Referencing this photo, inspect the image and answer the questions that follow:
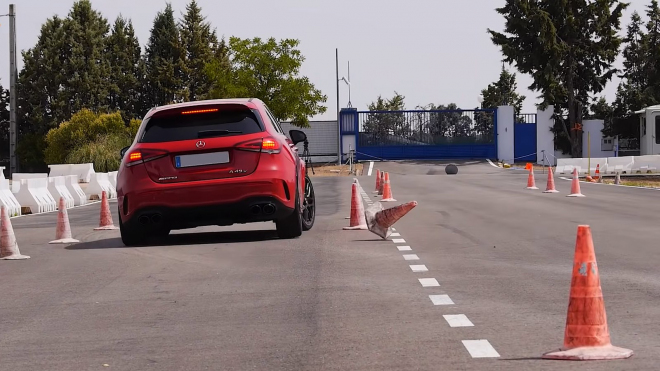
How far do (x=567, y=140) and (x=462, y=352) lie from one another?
75.7 meters

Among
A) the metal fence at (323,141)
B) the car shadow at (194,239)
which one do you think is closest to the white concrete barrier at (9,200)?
the car shadow at (194,239)

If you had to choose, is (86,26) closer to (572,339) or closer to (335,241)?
(335,241)

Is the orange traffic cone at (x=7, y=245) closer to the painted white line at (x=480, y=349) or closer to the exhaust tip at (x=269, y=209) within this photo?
the exhaust tip at (x=269, y=209)

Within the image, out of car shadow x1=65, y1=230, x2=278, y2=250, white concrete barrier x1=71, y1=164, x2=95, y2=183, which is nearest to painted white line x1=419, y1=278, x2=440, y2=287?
car shadow x1=65, y1=230, x2=278, y2=250

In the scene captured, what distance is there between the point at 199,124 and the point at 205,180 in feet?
2.50

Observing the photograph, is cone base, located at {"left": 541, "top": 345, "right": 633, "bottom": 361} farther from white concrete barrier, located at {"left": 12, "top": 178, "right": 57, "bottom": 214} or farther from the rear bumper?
white concrete barrier, located at {"left": 12, "top": 178, "right": 57, "bottom": 214}

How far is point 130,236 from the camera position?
596 inches

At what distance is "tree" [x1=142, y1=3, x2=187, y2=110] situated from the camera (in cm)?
10181

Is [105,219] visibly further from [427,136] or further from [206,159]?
[427,136]

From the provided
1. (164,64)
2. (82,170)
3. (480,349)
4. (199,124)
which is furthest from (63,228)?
(164,64)

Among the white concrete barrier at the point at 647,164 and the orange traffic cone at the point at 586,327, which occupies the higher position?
the orange traffic cone at the point at 586,327

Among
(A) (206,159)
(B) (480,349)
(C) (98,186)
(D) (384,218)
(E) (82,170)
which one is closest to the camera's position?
(B) (480,349)

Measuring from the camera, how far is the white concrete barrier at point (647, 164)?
52.3 m

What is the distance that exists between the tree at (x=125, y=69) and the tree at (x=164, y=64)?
893 millimetres
